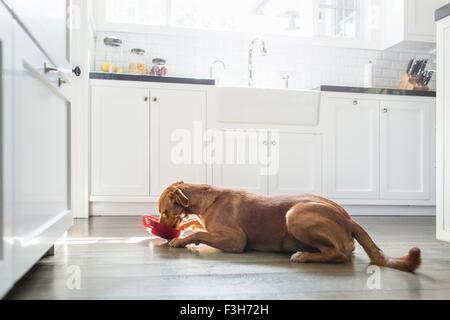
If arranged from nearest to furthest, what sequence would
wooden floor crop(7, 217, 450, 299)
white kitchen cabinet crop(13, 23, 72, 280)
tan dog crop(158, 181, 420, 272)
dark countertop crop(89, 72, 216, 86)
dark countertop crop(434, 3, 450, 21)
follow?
white kitchen cabinet crop(13, 23, 72, 280) → wooden floor crop(7, 217, 450, 299) → tan dog crop(158, 181, 420, 272) → dark countertop crop(434, 3, 450, 21) → dark countertop crop(89, 72, 216, 86)

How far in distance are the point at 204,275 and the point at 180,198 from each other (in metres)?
0.53

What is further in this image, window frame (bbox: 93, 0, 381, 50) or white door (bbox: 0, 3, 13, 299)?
window frame (bbox: 93, 0, 381, 50)

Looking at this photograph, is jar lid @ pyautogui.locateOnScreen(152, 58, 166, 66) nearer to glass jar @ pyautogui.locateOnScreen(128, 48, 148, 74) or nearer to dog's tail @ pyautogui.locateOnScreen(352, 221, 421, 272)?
glass jar @ pyautogui.locateOnScreen(128, 48, 148, 74)

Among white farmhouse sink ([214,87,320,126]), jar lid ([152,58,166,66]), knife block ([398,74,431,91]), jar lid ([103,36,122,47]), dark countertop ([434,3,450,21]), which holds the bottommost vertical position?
white farmhouse sink ([214,87,320,126])

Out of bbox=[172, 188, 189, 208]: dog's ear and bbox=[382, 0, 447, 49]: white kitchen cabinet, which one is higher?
bbox=[382, 0, 447, 49]: white kitchen cabinet

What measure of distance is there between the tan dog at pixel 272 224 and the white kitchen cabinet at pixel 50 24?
727mm

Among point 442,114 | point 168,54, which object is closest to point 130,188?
point 168,54

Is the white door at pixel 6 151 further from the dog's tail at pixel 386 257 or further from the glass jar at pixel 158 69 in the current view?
the glass jar at pixel 158 69

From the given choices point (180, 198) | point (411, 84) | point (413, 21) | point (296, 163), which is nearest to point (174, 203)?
point (180, 198)

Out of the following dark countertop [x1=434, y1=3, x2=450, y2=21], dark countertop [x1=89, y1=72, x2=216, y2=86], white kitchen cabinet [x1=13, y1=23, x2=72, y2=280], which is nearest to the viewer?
white kitchen cabinet [x1=13, y1=23, x2=72, y2=280]

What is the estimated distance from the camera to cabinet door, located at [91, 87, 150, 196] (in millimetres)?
3199

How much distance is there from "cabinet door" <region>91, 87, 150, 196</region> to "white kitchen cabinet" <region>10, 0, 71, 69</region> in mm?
1262

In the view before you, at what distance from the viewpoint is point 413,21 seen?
153 inches

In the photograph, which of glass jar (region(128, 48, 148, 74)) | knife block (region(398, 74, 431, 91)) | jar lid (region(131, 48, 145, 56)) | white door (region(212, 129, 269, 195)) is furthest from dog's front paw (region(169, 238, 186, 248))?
knife block (region(398, 74, 431, 91))
